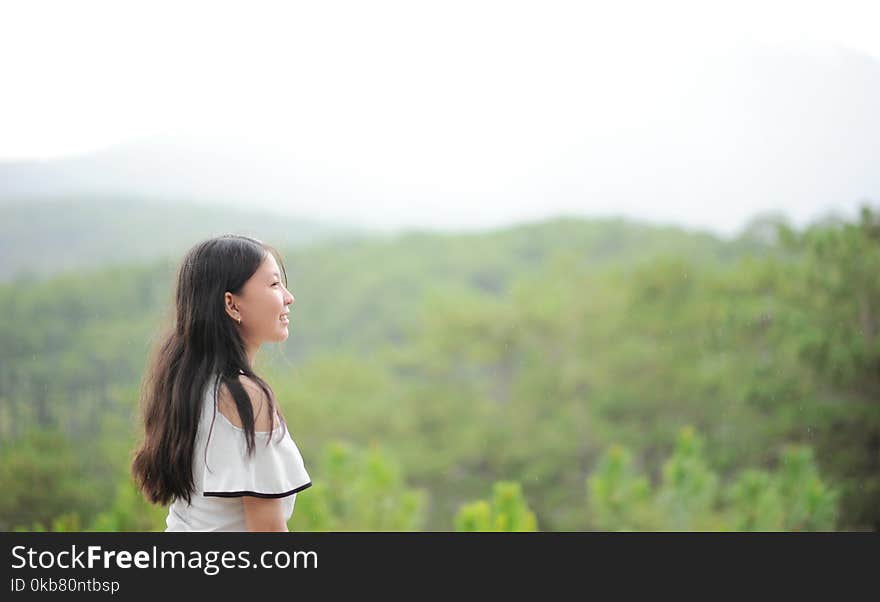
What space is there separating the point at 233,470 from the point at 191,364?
14 cm

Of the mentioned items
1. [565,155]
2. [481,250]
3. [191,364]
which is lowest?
[191,364]

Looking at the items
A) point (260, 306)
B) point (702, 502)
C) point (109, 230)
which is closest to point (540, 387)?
point (702, 502)

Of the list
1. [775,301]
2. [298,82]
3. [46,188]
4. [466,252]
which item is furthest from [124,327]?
[298,82]

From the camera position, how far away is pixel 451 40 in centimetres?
2944

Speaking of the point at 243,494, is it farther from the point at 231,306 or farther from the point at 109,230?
the point at 109,230

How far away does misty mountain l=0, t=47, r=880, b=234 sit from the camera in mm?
20219

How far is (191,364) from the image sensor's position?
99 cm

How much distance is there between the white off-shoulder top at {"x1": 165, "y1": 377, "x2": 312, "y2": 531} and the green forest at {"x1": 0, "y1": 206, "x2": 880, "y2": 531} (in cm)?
339

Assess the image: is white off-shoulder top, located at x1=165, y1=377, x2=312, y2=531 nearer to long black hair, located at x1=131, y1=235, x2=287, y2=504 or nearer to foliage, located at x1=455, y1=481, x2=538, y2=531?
long black hair, located at x1=131, y1=235, x2=287, y2=504

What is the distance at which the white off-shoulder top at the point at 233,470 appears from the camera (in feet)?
3.01

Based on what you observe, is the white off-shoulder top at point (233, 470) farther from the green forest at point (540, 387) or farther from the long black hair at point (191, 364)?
the green forest at point (540, 387)

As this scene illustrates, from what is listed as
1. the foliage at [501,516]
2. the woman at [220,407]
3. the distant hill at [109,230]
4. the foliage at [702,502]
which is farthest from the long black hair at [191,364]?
the distant hill at [109,230]

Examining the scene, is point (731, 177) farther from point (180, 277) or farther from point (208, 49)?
point (180, 277)
